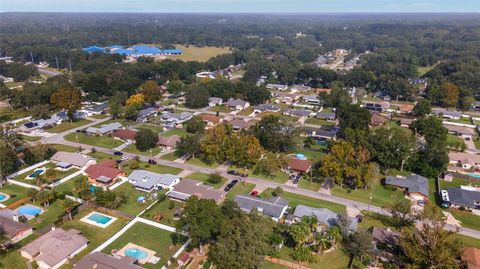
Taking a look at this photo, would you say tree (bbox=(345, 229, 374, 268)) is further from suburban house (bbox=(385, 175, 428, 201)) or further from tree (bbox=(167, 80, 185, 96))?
tree (bbox=(167, 80, 185, 96))

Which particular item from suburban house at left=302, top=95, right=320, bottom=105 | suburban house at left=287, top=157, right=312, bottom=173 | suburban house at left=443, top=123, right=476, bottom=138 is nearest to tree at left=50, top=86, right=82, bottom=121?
suburban house at left=287, top=157, right=312, bottom=173

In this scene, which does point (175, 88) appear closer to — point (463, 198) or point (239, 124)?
point (239, 124)

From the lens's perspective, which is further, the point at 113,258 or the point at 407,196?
the point at 407,196

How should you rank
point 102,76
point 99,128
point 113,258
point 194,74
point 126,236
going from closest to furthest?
point 113,258
point 126,236
point 99,128
point 102,76
point 194,74

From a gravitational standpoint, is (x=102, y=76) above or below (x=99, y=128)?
above

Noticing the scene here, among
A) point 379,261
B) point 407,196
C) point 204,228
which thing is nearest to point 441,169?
point 407,196

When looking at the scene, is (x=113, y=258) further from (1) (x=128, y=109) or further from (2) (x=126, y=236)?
(1) (x=128, y=109)
